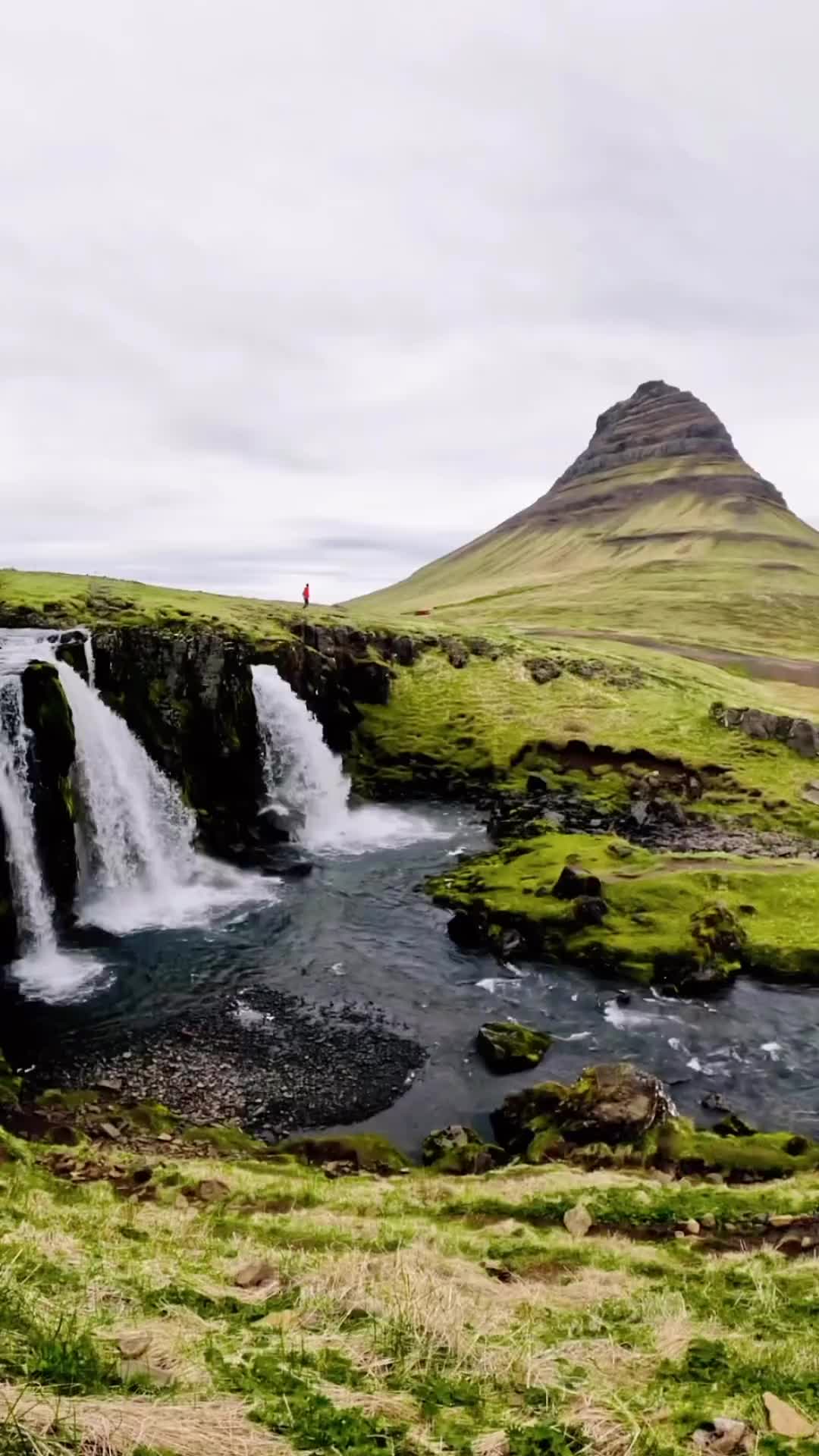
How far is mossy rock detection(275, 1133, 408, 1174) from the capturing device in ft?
72.0

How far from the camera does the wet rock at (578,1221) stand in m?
16.9

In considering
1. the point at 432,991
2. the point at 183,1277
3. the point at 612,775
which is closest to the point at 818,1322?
the point at 183,1277

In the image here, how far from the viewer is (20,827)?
36812 millimetres

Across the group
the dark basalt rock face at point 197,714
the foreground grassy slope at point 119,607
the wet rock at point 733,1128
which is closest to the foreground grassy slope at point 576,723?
the foreground grassy slope at point 119,607

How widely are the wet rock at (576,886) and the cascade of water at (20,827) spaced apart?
22.4m

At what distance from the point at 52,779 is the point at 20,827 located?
9.30 feet

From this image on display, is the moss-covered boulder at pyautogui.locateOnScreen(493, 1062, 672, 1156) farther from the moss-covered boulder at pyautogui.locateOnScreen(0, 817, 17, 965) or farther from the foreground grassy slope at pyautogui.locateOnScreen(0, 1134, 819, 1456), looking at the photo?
the moss-covered boulder at pyautogui.locateOnScreen(0, 817, 17, 965)

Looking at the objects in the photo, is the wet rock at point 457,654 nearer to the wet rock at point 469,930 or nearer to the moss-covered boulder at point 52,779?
the wet rock at point 469,930

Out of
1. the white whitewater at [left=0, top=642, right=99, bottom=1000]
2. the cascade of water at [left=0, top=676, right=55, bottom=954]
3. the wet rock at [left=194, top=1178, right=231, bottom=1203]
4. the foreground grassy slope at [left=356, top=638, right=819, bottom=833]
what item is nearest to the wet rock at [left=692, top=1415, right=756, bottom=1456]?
the wet rock at [left=194, top=1178, right=231, bottom=1203]

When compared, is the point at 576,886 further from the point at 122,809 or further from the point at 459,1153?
the point at 122,809

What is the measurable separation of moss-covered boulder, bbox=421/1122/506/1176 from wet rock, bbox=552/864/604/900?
54.1 ft

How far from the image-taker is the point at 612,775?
206 feet

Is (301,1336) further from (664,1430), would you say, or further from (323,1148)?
(323,1148)

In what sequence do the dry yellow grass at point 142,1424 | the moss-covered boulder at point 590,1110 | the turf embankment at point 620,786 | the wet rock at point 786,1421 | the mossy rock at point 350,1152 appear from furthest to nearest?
the turf embankment at point 620,786, the moss-covered boulder at point 590,1110, the mossy rock at point 350,1152, the wet rock at point 786,1421, the dry yellow grass at point 142,1424
